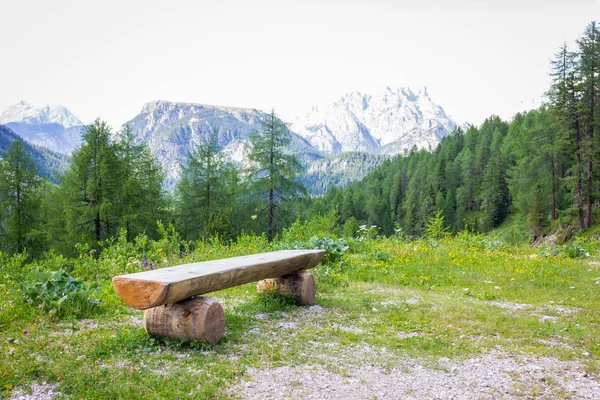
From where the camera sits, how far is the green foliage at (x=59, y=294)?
5500 millimetres

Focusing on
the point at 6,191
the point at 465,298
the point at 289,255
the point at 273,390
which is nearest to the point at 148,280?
the point at 273,390

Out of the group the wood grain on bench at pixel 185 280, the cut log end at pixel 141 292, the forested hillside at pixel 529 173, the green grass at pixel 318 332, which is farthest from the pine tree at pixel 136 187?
the cut log end at pixel 141 292

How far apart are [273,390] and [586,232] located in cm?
3358

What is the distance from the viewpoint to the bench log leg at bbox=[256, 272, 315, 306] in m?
6.79

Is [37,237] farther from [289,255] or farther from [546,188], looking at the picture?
[546,188]

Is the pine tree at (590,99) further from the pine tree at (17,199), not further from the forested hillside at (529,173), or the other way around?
the pine tree at (17,199)

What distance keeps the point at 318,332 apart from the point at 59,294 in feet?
12.2

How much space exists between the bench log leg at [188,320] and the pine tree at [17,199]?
2646cm

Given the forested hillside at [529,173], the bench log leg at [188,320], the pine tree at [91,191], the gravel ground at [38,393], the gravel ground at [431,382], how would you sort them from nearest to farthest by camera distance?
the gravel ground at [38,393]
the gravel ground at [431,382]
the bench log leg at [188,320]
the pine tree at [91,191]
the forested hillside at [529,173]

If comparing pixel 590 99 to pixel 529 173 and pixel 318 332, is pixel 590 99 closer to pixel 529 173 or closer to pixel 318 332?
pixel 529 173

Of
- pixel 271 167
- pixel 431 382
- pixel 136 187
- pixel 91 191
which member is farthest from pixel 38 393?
pixel 271 167

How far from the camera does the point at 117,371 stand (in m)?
3.73

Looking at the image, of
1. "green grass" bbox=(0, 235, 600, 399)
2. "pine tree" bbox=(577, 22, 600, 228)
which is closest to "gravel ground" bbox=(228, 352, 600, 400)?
"green grass" bbox=(0, 235, 600, 399)

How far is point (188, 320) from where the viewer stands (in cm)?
460
